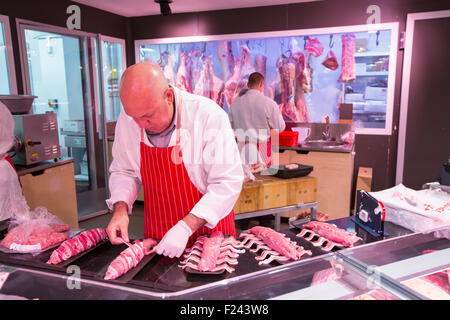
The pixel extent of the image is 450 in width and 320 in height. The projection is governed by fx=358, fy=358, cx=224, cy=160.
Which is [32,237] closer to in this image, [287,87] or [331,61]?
[287,87]

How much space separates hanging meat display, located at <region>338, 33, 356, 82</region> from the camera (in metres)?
5.21

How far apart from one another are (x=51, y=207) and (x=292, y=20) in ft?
13.9

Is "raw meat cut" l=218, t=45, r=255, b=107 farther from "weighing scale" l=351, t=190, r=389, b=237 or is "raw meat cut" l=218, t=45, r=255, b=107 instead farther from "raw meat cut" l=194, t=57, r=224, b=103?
"weighing scale" l=351, t=190, r=389, b=237

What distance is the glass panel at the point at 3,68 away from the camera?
404cm

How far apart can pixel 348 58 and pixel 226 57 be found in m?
1.92

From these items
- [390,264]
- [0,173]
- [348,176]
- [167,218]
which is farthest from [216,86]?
[390,264]

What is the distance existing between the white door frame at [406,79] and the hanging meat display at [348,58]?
0.69 meters

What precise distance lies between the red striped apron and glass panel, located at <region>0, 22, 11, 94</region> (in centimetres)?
310

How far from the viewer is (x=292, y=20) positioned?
5.45m

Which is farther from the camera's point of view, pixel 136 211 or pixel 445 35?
pixel 136 211

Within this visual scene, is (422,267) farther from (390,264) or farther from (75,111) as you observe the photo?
(75,111)

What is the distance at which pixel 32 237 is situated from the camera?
1.69m

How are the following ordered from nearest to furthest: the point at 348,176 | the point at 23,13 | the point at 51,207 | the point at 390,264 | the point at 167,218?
the point at 390,264 < the point at 167,218 < the point at 51,207 < the point at 23,13 < the point at 348,176

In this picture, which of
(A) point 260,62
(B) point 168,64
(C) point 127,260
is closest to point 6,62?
(B) point 168,64
